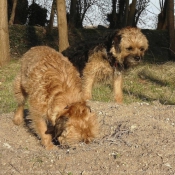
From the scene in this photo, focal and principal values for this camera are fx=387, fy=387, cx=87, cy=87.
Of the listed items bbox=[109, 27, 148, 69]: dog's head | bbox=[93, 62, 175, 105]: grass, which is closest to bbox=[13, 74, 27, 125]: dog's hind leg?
bbox=[109, 27, 148, 69]: dog's head

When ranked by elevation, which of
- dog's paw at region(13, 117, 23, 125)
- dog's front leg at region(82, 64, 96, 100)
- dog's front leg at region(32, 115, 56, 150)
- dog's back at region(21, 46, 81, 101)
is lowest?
dog's paw at region(13, 117, 23, 125)

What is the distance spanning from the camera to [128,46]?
7.86 metres

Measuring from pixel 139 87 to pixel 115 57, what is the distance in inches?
169

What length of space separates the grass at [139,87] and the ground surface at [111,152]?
9.09ft

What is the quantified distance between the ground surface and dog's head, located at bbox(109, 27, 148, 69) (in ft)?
5.71

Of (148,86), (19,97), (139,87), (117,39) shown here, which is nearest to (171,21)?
(148,86)

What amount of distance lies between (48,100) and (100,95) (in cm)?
482

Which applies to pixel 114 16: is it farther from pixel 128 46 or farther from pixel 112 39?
pixel 128 46

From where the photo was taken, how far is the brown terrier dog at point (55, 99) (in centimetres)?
478

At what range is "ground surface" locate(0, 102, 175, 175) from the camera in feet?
14.4

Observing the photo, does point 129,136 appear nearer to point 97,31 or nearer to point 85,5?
point 97,31

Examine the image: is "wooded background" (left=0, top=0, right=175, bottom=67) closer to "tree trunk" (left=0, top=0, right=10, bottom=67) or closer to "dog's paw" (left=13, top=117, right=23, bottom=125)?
"tree trunk" (left=0, top=0, right=10, bottom=67)

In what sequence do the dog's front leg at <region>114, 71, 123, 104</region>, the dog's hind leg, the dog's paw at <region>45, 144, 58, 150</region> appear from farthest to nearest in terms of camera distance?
the dog's front leg at <region>114, 71, 123, 104</region>
the dog's hind leg
the dog's paw at <region>45, 144, 58, 150</region>

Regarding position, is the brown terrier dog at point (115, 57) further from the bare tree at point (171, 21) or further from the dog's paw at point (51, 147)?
the bare tree at point (171, 21)
